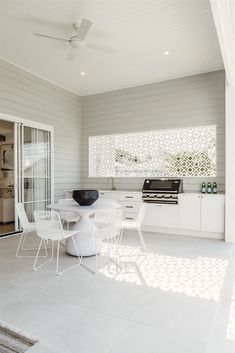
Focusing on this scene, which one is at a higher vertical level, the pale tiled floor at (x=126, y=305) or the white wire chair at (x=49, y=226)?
the white wire chair at (x=49, y=226)

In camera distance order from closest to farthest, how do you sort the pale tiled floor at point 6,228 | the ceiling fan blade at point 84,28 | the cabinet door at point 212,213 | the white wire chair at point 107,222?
the ceiling fan blade at point 84,28
the white wire chair at point 107,222
the cabinet door at point 212,213
the pale tiled floor at point 6,228

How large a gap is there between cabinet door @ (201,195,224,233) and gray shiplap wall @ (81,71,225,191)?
52 centimetres

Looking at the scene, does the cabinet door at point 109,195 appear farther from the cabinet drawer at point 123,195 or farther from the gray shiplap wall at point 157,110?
the gray shiplap wall at point 157,110

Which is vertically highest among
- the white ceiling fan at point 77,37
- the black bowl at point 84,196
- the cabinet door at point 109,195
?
the white ceiling fan at point 77,37

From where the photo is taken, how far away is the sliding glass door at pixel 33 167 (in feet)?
16.8

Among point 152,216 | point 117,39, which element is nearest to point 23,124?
point 117,39

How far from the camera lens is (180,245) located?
4.35 meters

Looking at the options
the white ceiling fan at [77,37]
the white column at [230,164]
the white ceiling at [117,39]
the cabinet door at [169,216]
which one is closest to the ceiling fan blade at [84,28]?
the white ceiling fan at [77,37]

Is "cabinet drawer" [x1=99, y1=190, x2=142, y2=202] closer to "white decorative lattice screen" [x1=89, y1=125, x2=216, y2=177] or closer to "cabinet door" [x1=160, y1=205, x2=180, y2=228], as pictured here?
"cabinet door" [x1=160, y1=205, x2=180, y2=228]

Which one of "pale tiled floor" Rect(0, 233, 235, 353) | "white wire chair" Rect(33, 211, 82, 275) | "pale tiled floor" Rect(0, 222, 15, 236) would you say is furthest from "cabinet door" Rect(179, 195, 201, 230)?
"pale tiled floor" Rect(0, 222, 15, 236)

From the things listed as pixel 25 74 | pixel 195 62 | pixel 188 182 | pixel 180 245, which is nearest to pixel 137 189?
pixel 188 182

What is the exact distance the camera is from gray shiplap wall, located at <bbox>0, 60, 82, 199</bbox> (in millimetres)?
4875

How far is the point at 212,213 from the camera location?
4.78 metres

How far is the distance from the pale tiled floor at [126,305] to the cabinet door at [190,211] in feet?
4.31
